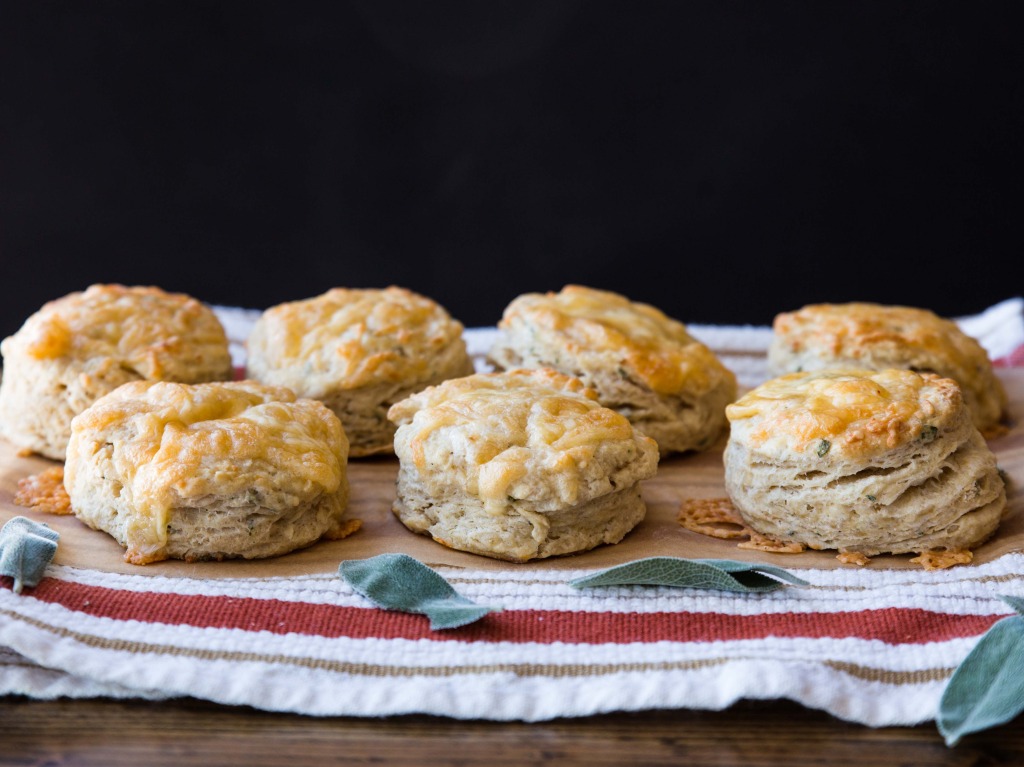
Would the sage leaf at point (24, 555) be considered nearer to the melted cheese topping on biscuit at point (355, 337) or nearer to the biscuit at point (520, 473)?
the biscuit at point (520, 473)

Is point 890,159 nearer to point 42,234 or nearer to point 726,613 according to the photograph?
point 726,613

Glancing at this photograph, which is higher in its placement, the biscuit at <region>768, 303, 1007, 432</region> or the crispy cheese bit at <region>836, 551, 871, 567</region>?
the biscuit at <region>768, 303, 1007, 432</region>

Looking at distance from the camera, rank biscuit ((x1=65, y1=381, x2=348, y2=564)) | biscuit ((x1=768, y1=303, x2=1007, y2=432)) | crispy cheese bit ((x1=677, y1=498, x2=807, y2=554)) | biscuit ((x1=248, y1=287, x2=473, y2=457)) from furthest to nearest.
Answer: biscuit ((x1=768, y1=303, x2=1007, y2=432)), biscuit ((x1=248, y1=287, x2=473, y2=457)), crispy cheese bit ((x1=677, y1=498, x2=807, y2=554)), biscuit ((x1=65, y1=381, x2=348, y2=564))

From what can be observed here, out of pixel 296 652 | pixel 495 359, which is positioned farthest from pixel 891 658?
pixel 495 359

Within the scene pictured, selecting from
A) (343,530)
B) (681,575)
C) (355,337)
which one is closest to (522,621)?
(681,575)

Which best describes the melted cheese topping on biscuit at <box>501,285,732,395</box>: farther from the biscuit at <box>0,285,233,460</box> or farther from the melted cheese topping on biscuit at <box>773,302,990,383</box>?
the biscuit at <box>0,285,233,460</box>

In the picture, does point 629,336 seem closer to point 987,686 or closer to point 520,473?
point 520,473

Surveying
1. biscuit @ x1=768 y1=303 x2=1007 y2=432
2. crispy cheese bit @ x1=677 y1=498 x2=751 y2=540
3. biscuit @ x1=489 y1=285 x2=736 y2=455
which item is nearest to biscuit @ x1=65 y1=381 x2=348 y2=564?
biscuit @ x1=489 y1=285 x2=736 y2=455
